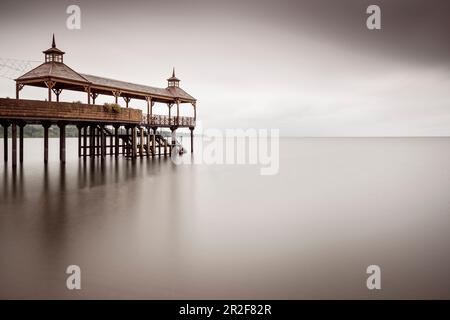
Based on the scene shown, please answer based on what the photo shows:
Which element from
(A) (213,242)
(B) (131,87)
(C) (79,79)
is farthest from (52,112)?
(A) (213,242)

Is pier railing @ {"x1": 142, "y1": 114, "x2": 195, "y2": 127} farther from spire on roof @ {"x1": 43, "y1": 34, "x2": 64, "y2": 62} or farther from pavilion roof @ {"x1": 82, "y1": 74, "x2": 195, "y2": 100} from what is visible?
spire on roof @ {"x1": 43, "y1": 34, "x2": 64, "y2": 62}

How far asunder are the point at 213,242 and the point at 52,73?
21383mm

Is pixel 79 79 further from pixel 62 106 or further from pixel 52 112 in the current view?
pixel 52 112

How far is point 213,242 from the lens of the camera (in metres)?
10.8

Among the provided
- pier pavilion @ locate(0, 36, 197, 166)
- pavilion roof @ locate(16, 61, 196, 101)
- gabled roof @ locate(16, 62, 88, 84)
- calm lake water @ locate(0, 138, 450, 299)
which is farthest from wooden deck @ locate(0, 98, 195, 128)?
calm lake water @ locate(0, 138, 450, 299)

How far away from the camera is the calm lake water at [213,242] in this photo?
7.55 metres

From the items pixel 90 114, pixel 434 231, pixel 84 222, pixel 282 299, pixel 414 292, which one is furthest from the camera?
pixel 90 114

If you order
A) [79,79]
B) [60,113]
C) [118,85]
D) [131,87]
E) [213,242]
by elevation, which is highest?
[131,87]

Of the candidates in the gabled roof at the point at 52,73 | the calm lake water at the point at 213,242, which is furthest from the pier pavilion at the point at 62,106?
the calm lake water at the point at 213,242

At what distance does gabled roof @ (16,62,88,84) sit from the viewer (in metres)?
25.9

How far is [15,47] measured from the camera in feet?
153
